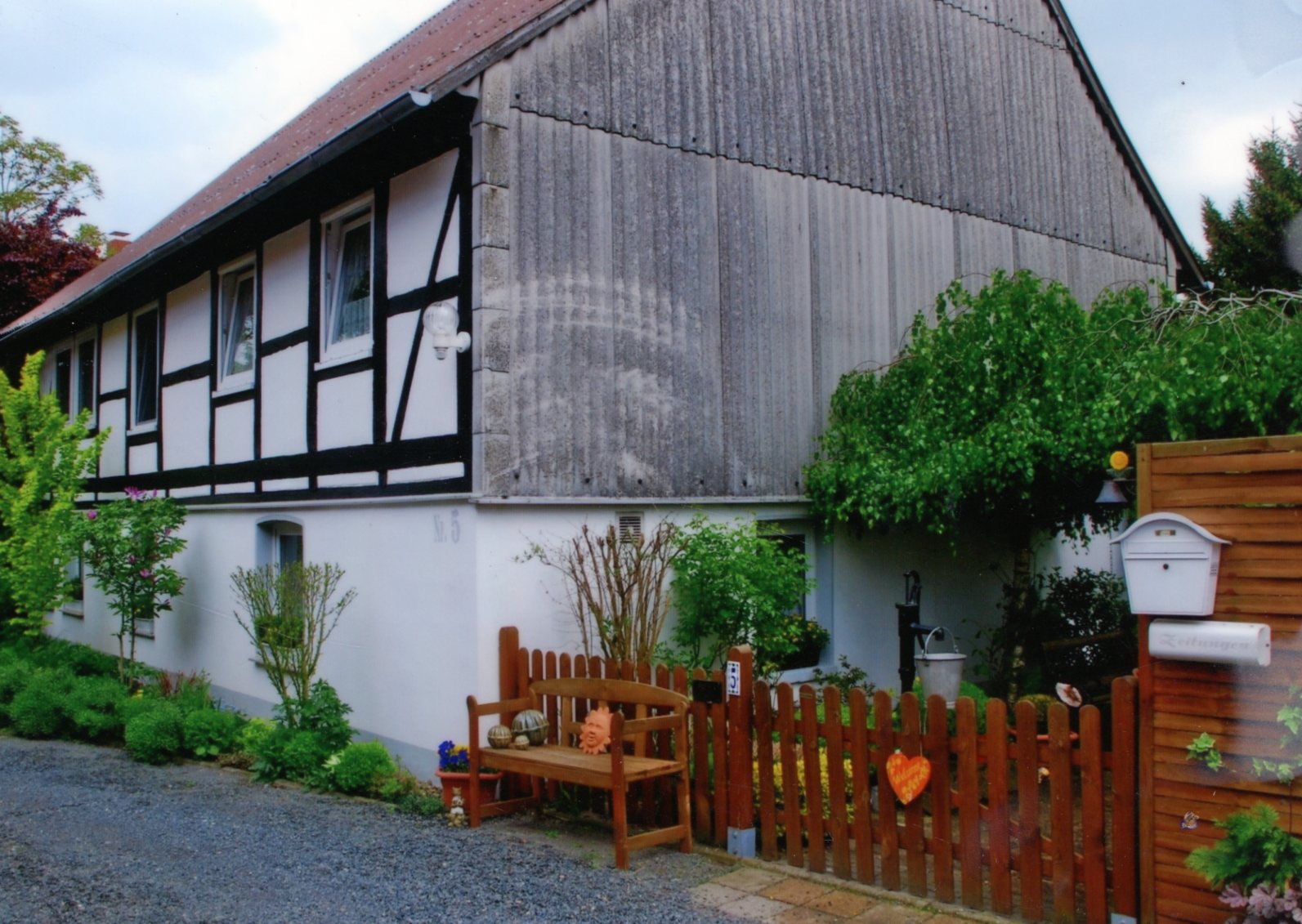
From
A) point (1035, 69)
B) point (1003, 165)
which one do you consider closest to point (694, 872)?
point (1003, 165)

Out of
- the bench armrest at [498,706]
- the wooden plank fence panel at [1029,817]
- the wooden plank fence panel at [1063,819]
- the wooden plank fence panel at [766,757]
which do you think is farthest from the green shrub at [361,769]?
the wooden plank fence panel at [1063,819]

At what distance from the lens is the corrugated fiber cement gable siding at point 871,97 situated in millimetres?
8812

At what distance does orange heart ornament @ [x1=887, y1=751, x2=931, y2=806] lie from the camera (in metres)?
5.52

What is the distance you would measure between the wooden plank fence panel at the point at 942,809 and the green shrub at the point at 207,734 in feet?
20.4

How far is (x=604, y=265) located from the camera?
8.55m

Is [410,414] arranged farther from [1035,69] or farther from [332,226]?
[1035,69]

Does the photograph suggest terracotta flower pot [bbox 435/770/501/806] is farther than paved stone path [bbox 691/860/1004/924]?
Yes

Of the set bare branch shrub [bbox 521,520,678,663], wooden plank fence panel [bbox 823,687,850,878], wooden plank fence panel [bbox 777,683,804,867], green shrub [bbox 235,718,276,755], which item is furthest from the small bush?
wooden plank fence panel [bbox 823,687,850,878]

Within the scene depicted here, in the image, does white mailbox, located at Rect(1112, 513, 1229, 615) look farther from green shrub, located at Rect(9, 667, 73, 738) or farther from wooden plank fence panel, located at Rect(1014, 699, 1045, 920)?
green shrub, located at Rect(9, 667, 73, 738)

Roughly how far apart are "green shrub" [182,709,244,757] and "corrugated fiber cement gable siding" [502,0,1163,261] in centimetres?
556

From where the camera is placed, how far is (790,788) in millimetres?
6008

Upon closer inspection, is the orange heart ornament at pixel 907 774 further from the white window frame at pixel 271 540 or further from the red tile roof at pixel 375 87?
the white window frame at pixel 271 540

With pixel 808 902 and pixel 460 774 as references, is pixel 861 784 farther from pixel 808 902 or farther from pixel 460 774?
pixel 460 774

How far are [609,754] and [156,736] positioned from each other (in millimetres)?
4509
